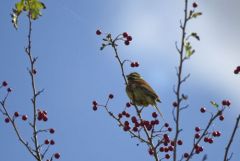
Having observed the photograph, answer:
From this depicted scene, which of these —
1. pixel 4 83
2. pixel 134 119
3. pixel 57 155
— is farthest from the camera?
pixel 4 83

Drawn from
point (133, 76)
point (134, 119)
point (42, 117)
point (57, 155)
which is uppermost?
point (133, 76)

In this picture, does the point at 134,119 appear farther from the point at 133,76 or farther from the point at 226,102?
the point at 133,76

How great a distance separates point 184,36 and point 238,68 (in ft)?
5.61

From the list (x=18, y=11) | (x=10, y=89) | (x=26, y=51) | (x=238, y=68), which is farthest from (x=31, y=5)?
(x=238, y=68)

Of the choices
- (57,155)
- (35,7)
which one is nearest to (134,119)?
(57,155)

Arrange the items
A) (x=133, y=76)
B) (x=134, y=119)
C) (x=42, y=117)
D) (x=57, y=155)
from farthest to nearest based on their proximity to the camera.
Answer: (x=133, y=76), (x=57, y=155), (x=42, y=117), (x=134, y=119)

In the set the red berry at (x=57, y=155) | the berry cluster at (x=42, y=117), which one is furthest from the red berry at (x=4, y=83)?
the red berry at (x=57, y=155)

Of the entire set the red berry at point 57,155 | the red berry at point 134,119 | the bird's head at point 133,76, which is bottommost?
the red berry at point 57,155

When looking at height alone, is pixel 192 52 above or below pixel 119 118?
below

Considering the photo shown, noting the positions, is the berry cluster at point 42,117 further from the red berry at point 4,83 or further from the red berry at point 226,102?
the red berry at point 226,102

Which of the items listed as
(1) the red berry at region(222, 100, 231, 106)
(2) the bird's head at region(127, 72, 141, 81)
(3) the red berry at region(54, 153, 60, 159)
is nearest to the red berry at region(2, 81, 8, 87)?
(3) the red berry at region(54, 153, 60, 159)

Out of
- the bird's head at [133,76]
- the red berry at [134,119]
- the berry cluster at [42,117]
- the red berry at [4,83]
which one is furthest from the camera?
the bird's head at [133,76]

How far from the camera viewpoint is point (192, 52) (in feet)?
18.3

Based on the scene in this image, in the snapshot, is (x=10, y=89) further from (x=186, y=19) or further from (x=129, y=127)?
(x=186, y=19)
